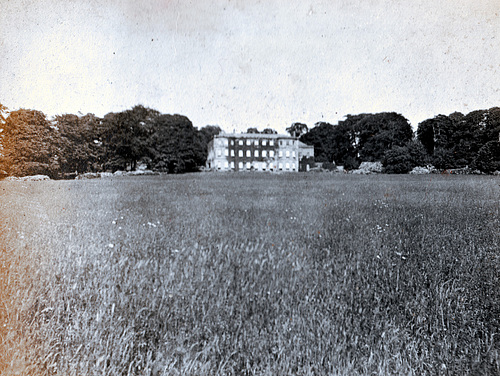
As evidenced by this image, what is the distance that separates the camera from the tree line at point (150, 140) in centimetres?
579

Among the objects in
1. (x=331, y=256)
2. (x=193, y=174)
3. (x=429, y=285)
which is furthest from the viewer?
(x=193, y=174)

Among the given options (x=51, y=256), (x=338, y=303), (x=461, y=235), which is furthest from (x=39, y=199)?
(x=461, y=235)

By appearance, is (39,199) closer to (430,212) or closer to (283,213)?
(283,213)

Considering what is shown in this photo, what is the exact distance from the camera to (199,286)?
12.3 feet

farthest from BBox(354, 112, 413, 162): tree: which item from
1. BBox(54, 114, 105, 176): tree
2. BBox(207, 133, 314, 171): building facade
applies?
BBox(54, 114, 105, 176): tree

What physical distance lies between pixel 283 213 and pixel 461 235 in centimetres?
443

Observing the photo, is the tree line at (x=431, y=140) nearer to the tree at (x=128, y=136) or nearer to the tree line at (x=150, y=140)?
the tree line at (x=150, y=140)

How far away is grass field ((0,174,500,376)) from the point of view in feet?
8.80

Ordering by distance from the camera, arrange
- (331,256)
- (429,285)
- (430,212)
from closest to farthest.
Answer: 1. (429,285)
2. (331,256)
3. (430,212)

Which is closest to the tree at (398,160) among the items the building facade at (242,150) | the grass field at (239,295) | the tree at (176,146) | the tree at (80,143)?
the grass field at (239,295)

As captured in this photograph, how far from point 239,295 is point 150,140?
689cm

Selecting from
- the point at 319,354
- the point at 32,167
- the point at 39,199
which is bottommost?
the point at 319,354

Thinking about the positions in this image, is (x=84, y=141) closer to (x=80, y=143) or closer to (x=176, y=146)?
(x=80, y=143)

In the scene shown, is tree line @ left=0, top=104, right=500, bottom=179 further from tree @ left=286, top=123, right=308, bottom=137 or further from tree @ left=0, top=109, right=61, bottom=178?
tree @ left=286, top=123, right=308, bottom=137
